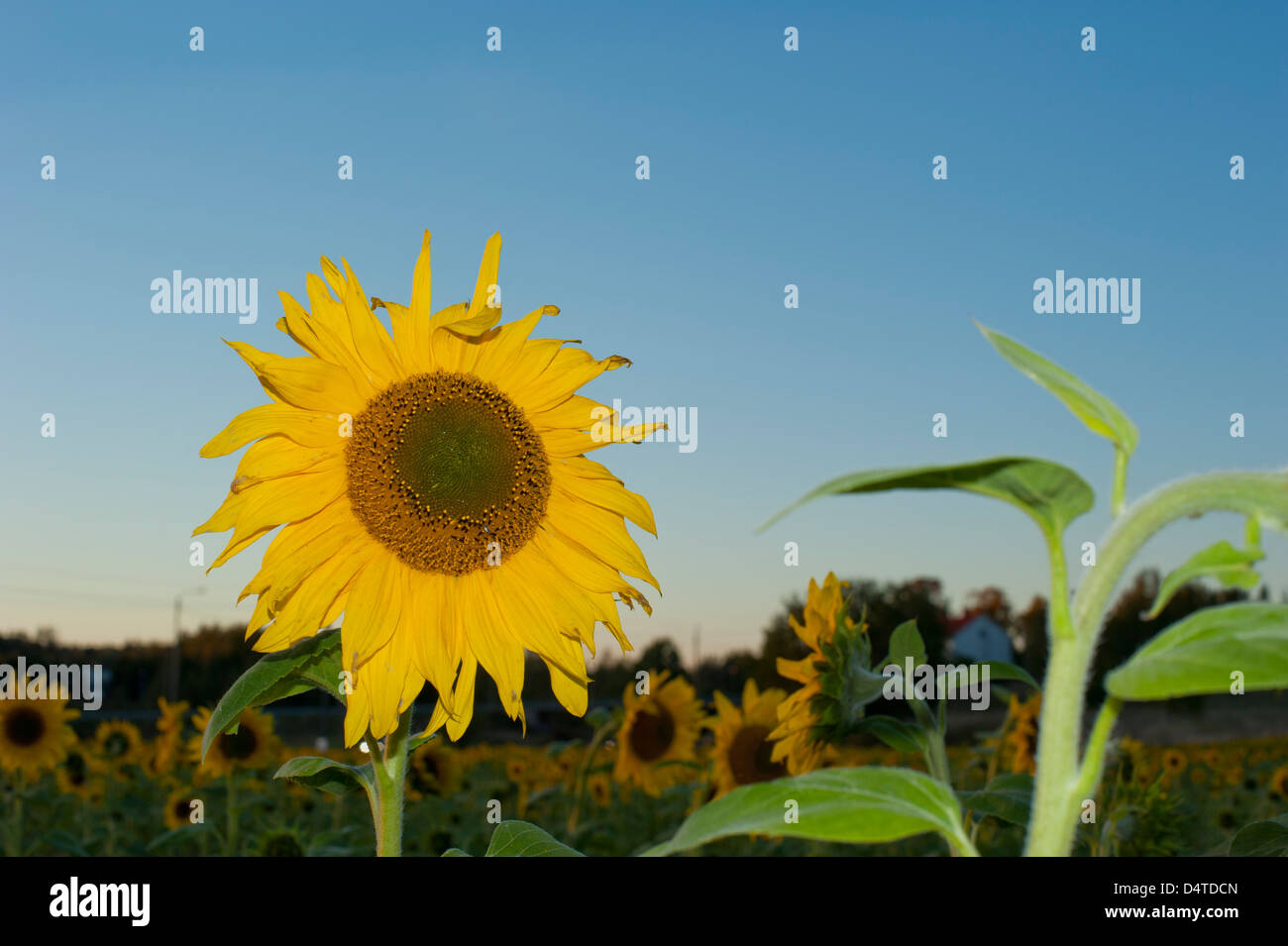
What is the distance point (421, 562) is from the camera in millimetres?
2133

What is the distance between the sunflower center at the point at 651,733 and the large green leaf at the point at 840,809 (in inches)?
222

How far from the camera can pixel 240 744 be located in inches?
276

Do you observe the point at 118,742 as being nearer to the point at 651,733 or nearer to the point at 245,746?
the point at 245,746

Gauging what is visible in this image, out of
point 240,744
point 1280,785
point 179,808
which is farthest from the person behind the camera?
point 1280,785

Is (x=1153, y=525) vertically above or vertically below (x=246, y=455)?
below

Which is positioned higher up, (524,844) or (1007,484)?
(1007,484)

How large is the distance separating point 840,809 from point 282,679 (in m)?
1.25

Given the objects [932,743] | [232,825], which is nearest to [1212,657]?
[932,743]

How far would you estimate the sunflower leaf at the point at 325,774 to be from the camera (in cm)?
184
